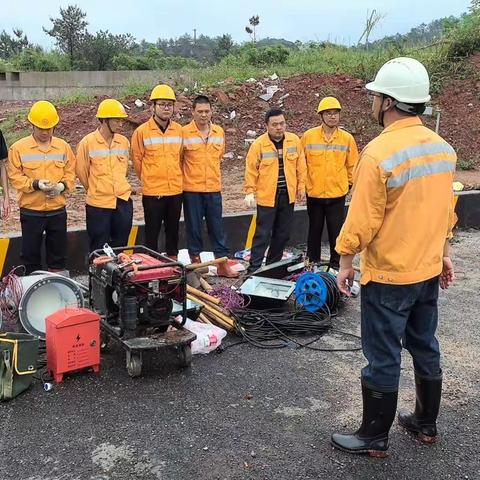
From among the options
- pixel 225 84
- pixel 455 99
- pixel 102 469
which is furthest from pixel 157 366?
pixel 455 99

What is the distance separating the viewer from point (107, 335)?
456 cm

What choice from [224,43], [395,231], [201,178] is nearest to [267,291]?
[201,178]

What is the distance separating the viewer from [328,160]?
647 centimetres

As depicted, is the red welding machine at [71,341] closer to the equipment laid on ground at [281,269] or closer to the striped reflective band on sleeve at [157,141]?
the equipment laid on ground at [281,269]

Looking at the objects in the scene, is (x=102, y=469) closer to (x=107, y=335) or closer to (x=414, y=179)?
(x=107, y=335)

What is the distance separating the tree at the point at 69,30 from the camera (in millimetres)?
29003

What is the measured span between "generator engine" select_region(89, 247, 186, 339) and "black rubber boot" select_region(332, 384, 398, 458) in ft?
5.46

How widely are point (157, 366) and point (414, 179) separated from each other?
2453 millimetres

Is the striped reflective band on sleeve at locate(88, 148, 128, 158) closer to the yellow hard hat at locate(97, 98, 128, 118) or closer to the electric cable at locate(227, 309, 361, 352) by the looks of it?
the yellow hard hat at locate(97, 98, 128, 118)

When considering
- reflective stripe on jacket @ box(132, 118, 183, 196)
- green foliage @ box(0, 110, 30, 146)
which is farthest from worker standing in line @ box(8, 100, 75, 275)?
green foliage @ box(0, 110, 30, 146)

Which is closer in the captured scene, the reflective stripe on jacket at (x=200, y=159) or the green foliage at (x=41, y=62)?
the reflective stripe on jacket at (x=200, y=159)

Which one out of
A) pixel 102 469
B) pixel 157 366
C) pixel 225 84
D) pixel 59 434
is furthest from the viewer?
pixel 225 84

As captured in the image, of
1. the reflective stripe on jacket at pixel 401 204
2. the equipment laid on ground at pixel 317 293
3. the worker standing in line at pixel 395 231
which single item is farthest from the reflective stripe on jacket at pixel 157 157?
the reflective stripe on jacket at pixel 401 204

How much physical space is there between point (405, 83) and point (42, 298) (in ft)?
10.8
